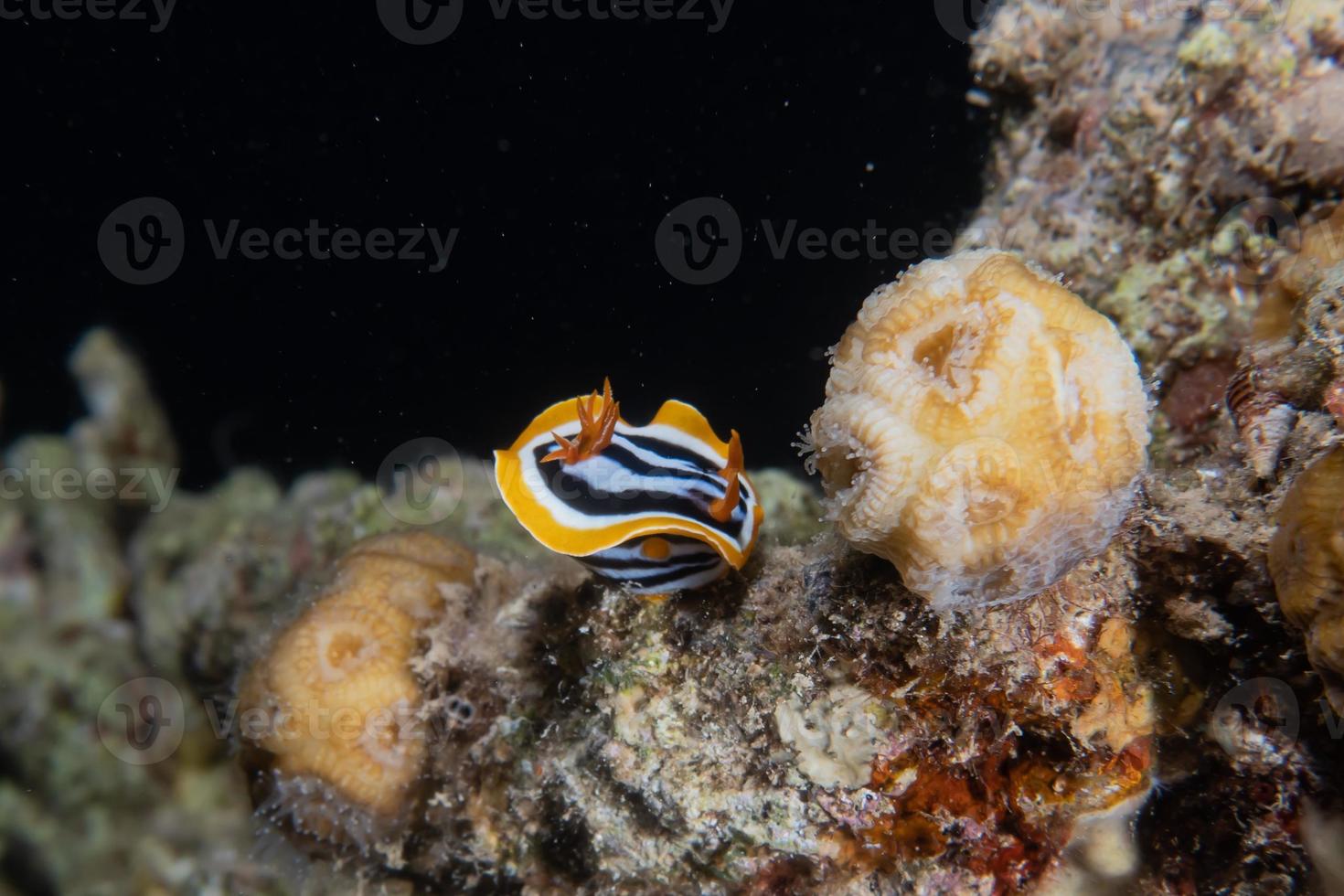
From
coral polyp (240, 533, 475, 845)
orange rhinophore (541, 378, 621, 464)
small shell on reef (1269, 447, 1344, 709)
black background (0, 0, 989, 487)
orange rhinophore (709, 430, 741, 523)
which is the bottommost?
coral polyp (240, 533, 475, 845)

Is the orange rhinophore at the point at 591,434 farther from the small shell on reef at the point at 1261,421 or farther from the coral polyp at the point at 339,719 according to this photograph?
the small shell on reef at the point at 1261,421

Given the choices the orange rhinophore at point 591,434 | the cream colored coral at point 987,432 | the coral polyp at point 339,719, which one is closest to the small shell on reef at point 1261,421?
the cream colored coral at point 987,432

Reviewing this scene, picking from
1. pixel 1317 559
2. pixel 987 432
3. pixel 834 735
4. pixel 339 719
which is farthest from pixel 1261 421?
pixel 339 719

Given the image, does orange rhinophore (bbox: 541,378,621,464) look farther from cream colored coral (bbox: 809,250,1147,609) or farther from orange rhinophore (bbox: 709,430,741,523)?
cream colored coral (bbox: 809,250,1147,609)

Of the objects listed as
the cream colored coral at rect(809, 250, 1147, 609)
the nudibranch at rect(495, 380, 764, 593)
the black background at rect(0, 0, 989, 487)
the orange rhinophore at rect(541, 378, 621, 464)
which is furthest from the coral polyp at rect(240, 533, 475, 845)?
the black background at rect(0, 0, 989, 487)

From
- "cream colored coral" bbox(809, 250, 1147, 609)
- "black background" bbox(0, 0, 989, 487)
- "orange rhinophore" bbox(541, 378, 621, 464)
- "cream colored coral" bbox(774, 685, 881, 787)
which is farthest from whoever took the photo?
"black background" bbox(0, 0, 989, 487)

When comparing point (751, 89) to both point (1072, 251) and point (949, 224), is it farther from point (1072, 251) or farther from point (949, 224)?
point (1072, 251)
